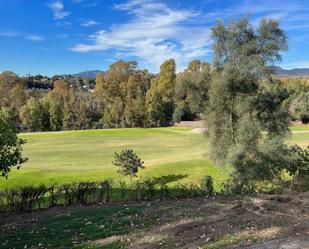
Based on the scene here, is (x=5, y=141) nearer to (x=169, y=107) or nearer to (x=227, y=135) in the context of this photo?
(x=227, y=135)

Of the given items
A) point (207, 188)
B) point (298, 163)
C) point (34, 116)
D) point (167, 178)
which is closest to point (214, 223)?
point (207, 188)

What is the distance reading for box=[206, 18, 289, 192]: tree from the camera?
20453 millimetres

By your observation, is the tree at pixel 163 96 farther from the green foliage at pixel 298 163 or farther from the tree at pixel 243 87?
the green foliage at pixel 298 163

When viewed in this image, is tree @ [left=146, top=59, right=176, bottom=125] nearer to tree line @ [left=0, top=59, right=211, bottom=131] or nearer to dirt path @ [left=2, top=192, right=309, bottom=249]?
tree line @ [left=0, top=59, right=211, bottom=131]

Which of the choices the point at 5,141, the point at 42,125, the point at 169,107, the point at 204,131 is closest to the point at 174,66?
the point at 169,107

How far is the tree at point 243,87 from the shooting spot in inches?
805

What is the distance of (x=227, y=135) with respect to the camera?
69.2 feet

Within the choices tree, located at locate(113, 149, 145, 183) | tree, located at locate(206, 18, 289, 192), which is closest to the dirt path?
tree, located at locate(206, 18, 289, 192)

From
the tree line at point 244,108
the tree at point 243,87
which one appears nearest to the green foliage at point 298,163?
the tree line at point 244,108

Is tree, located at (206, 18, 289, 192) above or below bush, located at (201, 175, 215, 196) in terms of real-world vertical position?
above

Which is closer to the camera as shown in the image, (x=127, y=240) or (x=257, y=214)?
(x=127, y=240)

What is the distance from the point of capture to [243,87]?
20.7 m

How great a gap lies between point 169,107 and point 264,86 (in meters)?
64.2

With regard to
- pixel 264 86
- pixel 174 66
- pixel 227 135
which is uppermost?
pixel 174 66
